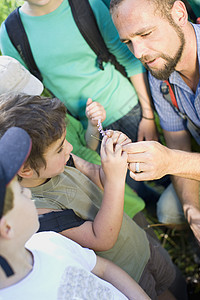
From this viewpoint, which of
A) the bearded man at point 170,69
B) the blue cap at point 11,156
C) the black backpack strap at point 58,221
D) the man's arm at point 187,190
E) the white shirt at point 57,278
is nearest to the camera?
the blue cap at point 11,156

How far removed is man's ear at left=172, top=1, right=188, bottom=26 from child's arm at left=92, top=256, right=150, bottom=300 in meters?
1.92

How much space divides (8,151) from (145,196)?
2.87 meters

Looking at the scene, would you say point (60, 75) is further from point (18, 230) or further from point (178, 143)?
point (18, 230)

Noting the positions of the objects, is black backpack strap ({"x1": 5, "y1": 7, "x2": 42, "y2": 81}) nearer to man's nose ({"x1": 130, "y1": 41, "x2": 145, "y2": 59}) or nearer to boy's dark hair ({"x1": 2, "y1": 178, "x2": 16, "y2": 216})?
man's nose ({"x1": 130, "y1": 41, "x2": 145, "y2": 59})

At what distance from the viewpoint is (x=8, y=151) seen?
1.12 meters

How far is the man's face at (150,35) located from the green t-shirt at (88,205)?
3.77ft

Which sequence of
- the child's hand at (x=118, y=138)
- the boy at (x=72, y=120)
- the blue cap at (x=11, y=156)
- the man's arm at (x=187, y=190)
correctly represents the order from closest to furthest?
1. the blue cap at (x=11, y=156)
2. the child's hand at (x=118, y=138)
3. the boy at (x=72, y=120)
4. the man's arm at (x=187, y=190)

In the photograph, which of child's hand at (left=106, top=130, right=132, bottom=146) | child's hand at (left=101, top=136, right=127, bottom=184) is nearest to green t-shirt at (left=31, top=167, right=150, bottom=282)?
child's hand at (left=101, top=136, right=127, bottom=184)

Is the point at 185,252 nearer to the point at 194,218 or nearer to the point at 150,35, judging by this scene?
the point at 194,218

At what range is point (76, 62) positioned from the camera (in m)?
3.01

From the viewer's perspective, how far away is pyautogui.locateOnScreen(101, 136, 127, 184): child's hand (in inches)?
73.7

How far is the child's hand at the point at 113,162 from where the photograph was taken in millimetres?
1871

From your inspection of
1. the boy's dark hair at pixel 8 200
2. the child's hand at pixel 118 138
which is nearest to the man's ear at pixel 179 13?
the child's hand at pixel 118 138

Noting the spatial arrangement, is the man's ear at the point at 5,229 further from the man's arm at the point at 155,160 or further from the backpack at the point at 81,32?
the backpack at the point at 81,32
